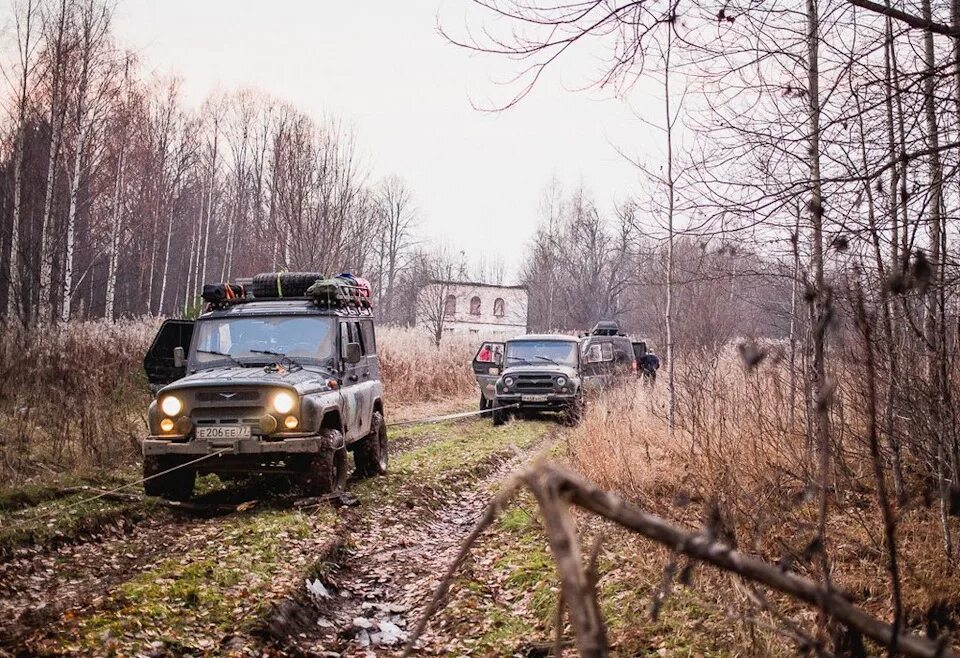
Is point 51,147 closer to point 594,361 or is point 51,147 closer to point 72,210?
point 72,210

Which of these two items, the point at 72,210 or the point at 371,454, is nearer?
the point at 371,454

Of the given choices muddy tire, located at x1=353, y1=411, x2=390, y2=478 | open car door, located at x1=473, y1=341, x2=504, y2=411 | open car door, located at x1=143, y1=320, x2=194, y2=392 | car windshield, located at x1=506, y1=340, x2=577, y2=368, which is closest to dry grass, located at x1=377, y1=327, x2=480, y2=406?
open car door, located at x1=473, y1=341, x2=504, y2=411

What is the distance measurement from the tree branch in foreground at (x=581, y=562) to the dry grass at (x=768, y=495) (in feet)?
2.52

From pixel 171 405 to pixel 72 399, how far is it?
369cm

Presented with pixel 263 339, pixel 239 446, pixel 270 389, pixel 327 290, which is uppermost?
pixel 327 290

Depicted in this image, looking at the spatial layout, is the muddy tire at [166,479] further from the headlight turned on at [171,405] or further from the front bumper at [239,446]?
the headlight turned on at [171,405]

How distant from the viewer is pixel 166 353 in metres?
9.18

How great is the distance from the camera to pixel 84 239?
25.7m

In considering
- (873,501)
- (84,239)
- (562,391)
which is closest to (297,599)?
(873,501)

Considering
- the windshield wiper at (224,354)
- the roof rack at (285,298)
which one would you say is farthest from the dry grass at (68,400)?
the roof rack at (285,298)

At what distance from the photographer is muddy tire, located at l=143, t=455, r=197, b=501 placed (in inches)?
290

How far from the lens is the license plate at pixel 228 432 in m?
7.23

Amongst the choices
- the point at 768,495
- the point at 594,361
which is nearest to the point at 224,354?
the point at 768,495

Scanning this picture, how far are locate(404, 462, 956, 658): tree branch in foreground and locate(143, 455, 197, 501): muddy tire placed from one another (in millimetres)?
6983
